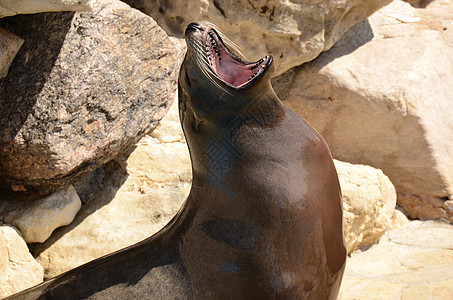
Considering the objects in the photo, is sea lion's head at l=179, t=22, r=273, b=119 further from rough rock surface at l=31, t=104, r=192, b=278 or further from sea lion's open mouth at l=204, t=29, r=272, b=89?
rough rock surface at l=31, t=104, r=192, b=278

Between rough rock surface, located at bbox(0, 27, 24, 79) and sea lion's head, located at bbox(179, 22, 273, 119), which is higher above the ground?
sea lion's head, located at bbox(179, 22, 273, 119)

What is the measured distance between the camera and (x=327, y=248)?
7.14 ft

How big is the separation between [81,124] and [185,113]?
101 centimetres

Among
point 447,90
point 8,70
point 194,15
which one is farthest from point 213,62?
point 447,90

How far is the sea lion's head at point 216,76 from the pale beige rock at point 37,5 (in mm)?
720

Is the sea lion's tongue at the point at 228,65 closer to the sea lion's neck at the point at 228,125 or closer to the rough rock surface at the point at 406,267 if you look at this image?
the sea lion's neck at the point at 228,125

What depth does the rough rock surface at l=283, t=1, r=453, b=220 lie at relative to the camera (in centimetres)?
445

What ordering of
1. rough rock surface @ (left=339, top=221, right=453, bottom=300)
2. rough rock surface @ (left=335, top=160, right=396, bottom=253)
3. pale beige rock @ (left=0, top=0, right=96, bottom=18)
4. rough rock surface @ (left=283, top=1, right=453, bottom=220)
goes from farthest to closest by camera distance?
1. rough rock surface @ (left=283, top=1, right=453, bottom=220)
2. rough rock surface @ (left=335, top=160, right=396, bottom=253)
3. rough rock surface @ (left=339, top=221, right=453, bottom=300)
4. pale beige rock @ (left=0, top=0, right=96, bottom=18)

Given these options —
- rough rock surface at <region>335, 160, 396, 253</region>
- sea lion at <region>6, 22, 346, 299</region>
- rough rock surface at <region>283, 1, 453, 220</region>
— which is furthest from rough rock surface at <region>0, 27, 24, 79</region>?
rough rock surface at <region>283, 1, 453, 220</region>

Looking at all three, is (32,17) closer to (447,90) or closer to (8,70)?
(8,70)

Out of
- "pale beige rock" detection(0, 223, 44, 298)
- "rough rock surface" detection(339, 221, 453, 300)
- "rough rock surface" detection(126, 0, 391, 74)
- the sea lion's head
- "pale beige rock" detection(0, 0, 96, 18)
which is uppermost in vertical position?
"pale beige rock" detection(0, 0, 96, 18)

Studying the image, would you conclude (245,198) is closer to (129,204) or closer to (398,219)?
(129,204)

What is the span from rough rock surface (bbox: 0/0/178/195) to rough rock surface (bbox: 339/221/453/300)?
1593 millimetres

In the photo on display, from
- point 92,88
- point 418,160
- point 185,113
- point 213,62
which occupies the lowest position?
point 418,160
